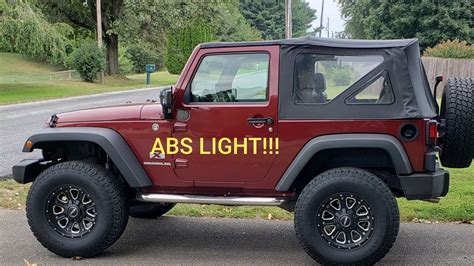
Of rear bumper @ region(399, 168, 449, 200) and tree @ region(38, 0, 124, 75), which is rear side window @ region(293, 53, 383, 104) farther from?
tree @ region(38, 0, 124, 75)

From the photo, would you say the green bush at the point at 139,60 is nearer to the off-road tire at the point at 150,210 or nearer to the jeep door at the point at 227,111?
the off-road tire at the point at 150,210

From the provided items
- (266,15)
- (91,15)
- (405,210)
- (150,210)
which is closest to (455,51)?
(405,210)

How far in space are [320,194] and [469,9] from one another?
44.9 meters

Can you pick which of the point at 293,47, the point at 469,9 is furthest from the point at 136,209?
the point at 469,9

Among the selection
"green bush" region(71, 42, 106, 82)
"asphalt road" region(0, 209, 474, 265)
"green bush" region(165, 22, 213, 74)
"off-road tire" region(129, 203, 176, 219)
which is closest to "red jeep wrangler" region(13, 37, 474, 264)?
"asphalt road" region(0, 209, 474, 265)

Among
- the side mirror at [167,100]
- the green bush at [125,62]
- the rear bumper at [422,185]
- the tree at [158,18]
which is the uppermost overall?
the tree at [158,18]

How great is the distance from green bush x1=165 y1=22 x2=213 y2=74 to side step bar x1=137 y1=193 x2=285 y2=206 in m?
37.5

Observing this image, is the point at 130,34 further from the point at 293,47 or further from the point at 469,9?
the point at 293,47

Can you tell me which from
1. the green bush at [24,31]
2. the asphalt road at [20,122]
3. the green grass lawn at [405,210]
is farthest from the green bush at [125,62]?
the green grass lawn at [405,210]

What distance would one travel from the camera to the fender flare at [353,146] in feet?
15.3

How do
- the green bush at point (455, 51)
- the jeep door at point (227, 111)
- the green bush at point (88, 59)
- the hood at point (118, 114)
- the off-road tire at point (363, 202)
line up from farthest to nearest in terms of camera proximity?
the green bush at point (88, 59) < the green bush at point (455, 51) < the hood at point (118, 114) < the jeep door at point (227, 111) < the off-road tire at point (363, 202)

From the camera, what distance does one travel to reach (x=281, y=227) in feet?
19.9

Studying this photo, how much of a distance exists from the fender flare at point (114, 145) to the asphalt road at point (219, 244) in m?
0.69

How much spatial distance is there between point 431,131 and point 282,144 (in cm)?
118
